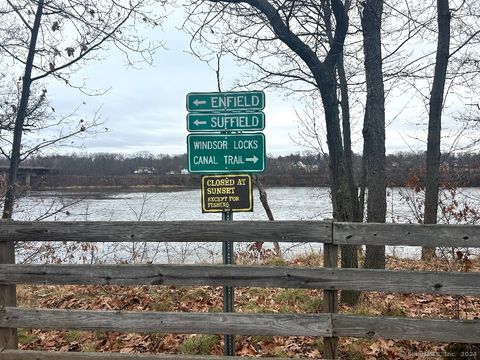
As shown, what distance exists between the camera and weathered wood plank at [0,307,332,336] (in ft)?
11.8

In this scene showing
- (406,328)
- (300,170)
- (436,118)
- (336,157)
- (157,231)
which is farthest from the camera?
(300,170)

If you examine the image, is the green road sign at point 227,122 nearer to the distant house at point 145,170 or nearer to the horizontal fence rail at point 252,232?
the horizontal fence rail at point 252,232

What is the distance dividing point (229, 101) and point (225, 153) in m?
0.50

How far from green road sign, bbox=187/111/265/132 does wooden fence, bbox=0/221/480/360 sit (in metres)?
0.92

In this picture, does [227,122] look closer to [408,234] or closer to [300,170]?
[408,234]

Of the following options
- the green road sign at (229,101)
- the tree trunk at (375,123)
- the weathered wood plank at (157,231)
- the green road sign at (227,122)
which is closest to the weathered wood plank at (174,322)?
the weathered wood plank at (157,231)

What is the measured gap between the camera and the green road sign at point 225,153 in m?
3.95

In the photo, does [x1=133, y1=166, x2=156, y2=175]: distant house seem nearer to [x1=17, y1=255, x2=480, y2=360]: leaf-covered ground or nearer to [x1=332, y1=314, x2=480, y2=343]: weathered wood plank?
[x1=17, y1=255, x2=480, y2=360]: leaf-covered ground

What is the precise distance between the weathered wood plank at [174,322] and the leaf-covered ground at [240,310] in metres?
0.83

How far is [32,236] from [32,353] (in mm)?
1057

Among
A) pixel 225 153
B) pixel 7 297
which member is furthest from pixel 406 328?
pixel 7 297

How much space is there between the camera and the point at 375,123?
20.4 ft

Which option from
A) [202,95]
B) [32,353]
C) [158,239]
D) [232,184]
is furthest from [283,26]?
[32,353]

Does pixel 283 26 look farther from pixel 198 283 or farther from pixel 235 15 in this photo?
pixel 198 283
